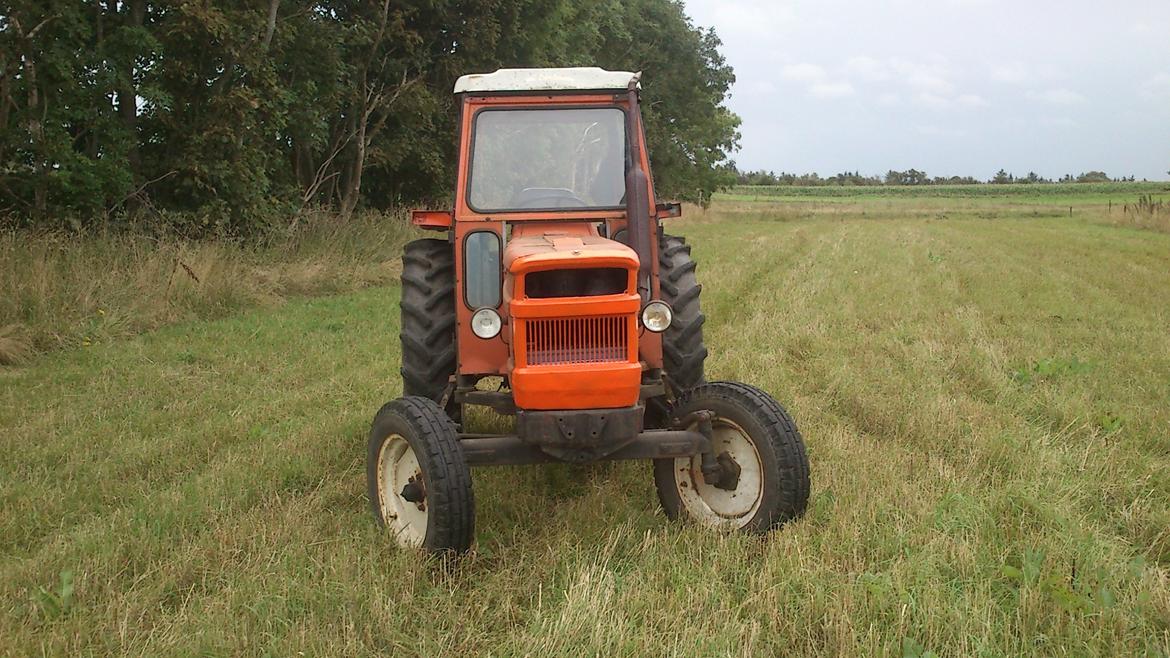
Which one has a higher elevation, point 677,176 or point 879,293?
point 677,176

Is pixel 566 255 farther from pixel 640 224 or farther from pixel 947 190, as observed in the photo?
pixel 947 190

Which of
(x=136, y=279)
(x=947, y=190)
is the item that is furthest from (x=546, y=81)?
(x=947, y=190)

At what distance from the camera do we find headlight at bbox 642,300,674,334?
14.7ft

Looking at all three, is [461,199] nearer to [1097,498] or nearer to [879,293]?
[1097,498]

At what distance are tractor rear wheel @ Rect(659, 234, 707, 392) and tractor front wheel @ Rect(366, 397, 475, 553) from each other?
1.40 m

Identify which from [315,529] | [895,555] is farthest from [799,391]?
[315,529]

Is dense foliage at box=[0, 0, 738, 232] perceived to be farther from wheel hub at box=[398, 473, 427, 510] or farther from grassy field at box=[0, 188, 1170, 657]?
wheel hub at box=[398, 473, 427, 510]

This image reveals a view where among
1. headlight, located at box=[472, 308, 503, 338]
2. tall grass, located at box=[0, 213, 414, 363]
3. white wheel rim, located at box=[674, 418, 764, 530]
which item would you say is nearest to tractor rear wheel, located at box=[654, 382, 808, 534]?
white wheel rim, located at box=[674, 418, 764, 530]

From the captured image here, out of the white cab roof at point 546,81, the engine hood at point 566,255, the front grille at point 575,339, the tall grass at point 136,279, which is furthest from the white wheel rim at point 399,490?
the tall grass at point 136,279

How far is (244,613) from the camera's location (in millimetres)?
3375

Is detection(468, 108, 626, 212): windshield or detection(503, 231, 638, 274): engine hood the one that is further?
detection(468, 108, 626, 212): windshield

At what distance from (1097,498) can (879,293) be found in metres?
7.79

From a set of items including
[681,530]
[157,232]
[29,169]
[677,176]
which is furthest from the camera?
[677,176]

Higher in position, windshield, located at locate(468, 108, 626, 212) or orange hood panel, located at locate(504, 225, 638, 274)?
windshield, located at locate(468, 108, 626, 212)
